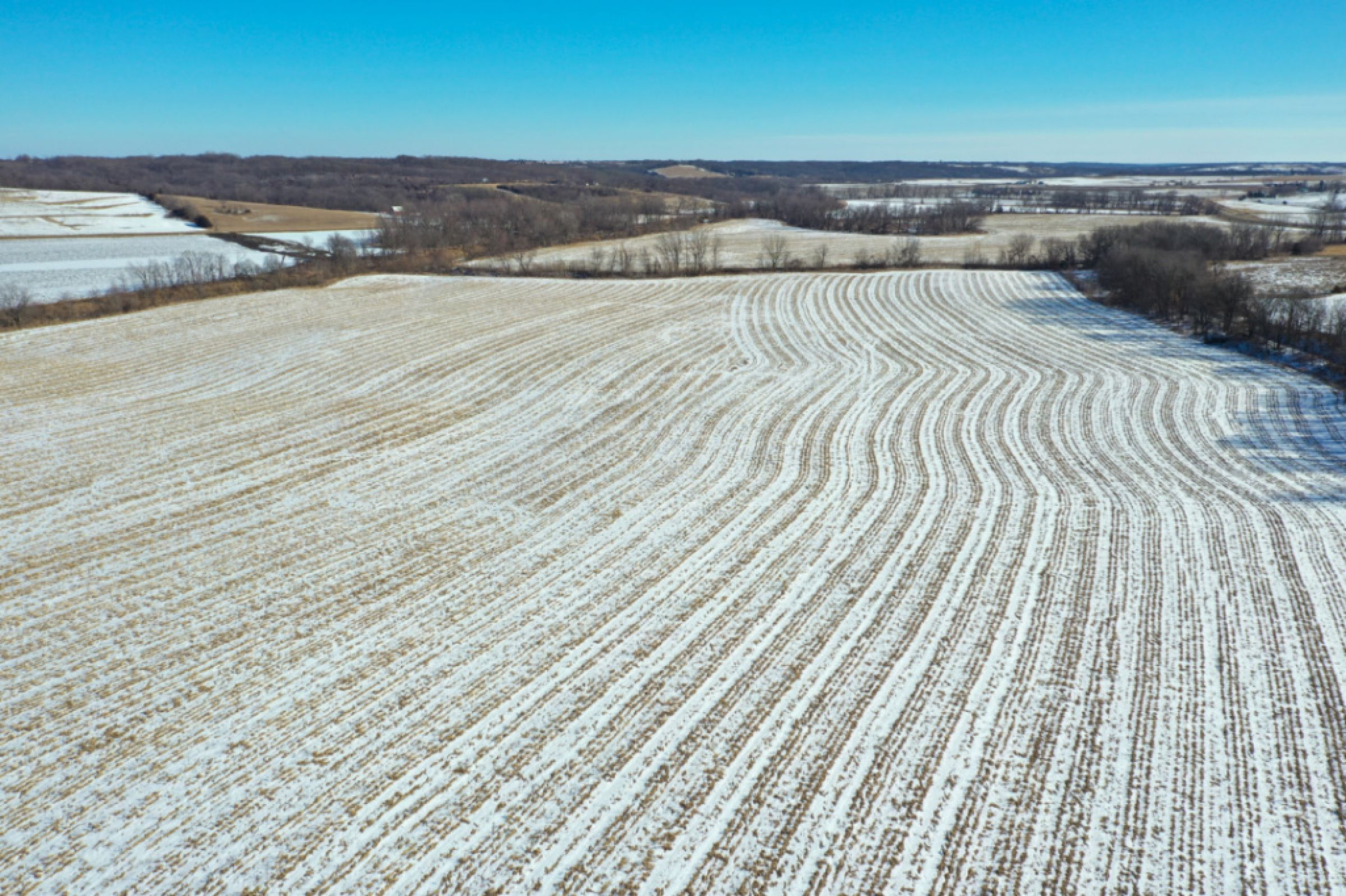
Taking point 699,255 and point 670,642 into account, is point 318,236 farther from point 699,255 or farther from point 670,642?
point 670,642

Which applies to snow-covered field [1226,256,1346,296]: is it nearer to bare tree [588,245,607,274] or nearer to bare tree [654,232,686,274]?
bare tree [654,232,686,274]

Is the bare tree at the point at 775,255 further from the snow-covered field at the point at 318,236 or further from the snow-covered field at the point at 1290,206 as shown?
the snow-covered field at the point at 1290,206

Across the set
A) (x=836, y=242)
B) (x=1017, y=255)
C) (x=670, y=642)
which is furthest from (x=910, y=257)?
(x=670, y=642)

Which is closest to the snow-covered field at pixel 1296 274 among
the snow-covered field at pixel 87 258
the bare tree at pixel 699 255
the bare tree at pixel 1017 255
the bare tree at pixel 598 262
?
the bare tree at pixel 1017 255

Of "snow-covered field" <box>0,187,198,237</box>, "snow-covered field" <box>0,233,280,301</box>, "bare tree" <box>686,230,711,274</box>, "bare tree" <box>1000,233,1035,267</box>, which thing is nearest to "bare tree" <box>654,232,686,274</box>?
"bare tree" <box>686,230,711,274</box>

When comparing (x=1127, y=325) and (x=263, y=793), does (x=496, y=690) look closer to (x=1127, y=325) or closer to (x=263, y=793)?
(x=263, y=793)

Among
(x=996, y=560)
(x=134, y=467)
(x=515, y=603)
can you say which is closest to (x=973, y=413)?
(x=996, y=560)
